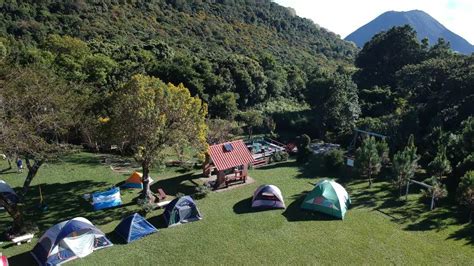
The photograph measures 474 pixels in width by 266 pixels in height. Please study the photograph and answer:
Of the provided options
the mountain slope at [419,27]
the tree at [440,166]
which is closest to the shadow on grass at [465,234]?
the tree at [440,166]

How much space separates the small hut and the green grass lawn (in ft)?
4.15

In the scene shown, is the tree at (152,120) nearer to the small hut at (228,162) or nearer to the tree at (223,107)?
the small hut at (228,162)

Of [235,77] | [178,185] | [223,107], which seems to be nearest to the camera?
[178,185]

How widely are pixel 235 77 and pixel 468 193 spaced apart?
38.5m

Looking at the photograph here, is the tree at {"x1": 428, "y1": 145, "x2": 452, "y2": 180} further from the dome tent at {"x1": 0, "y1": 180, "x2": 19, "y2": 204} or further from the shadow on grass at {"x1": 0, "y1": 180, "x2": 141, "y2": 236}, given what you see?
the dome tent at {"x1": 0, "y1": 180, "x2": 19, "y2": 204}

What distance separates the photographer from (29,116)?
2283 cm

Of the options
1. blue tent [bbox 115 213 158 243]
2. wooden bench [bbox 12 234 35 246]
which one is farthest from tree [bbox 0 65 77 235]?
blue tent [bbox 115 213 158 243]

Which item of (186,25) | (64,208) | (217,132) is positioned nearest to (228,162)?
(217,132)

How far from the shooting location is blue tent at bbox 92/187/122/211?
2397 cm

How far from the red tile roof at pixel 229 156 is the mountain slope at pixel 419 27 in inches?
5178

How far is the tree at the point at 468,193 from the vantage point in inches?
901

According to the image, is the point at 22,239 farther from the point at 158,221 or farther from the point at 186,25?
the point at 186,25

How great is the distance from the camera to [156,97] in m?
24.4

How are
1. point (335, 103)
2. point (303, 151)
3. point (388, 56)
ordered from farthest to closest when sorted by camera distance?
point (388, 56), point (335, 103), point (303, 151)
